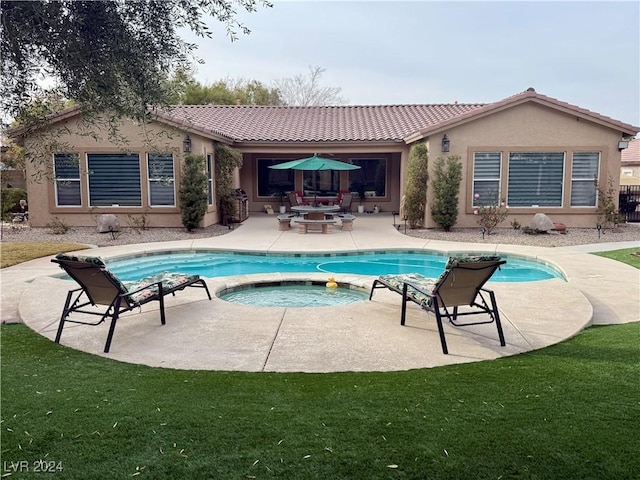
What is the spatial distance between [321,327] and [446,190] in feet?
37.0

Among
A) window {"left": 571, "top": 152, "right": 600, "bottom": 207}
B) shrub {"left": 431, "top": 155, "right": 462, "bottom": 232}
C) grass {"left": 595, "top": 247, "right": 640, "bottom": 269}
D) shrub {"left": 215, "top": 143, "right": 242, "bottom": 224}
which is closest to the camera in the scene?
grass {"left": 595, "top": 247, "right": 640, "bottom": 269}

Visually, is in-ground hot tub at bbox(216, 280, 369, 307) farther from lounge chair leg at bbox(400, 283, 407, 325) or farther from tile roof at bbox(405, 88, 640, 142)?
tile roof at bbox(405, 88, 640, 142)

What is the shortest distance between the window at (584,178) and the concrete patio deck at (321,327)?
7574mm

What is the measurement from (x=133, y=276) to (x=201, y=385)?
7.70 metres

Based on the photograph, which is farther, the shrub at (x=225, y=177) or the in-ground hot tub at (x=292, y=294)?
the shrub at (x=225, y=177)

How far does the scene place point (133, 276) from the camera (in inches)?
463

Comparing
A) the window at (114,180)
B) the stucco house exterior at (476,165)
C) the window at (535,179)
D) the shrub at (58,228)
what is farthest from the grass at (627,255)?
the shrub at (58,228)

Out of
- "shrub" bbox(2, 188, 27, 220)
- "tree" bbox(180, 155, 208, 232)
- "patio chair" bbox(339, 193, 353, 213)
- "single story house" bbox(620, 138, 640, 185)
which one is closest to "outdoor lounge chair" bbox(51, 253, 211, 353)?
"tree" bbox(180, 155, 208, 232)

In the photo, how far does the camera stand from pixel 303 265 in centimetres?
1285

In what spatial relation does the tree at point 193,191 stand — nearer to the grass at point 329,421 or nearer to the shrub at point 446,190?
the shrub at point 446,190

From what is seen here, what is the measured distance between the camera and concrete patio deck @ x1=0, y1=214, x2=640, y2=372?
562 centimetres

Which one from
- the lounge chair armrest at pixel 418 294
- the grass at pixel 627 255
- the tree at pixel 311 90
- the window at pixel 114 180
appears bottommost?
the grass at pixel 627 255

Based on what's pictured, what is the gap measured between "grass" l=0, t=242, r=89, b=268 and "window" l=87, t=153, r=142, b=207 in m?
4.01

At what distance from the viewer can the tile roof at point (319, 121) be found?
2095 cm
